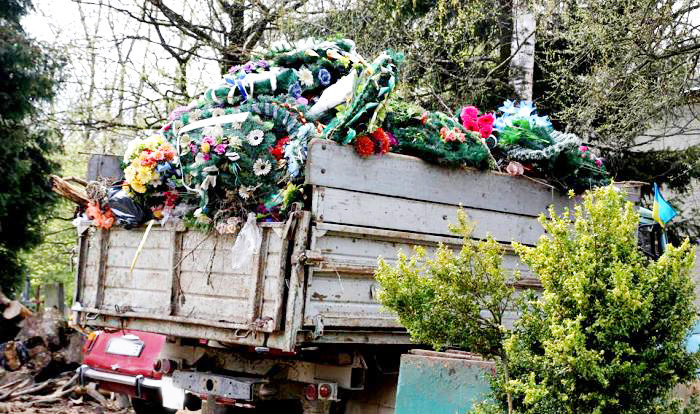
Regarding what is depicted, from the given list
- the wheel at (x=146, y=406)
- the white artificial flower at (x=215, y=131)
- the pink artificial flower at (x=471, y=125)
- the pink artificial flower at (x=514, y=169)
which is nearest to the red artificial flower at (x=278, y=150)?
the white artificial flower at (x=215, y=131)

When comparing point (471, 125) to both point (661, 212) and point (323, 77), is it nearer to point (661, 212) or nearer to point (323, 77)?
point (323, 77)

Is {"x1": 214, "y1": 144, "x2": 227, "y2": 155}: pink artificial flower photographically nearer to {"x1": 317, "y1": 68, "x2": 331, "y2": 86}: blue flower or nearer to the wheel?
{"x1": 317, "y1": 68, "x2": 331, "y2": 86}: blue flower

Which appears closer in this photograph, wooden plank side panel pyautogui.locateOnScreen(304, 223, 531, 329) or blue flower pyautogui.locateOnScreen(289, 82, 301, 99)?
wooden plank side panel pyautogui.locateOnScreen(304, 223, 531, 329)

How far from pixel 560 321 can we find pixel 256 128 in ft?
8.52

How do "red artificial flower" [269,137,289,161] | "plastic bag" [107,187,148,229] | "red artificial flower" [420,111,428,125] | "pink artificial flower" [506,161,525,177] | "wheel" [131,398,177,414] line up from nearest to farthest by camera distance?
1. "red artificial flower" [269,137,289,161]
2. "red artificial flower" [420,111,428,125]
3. "plastic bag" [107,187,148,229]
4. "pink artificial flower" [506,161,525,177]
5. "wheel" [131,398,177,414]

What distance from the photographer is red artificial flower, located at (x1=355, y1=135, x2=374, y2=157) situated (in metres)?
5.25

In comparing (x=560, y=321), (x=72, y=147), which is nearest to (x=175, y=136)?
(x=560, y=321)

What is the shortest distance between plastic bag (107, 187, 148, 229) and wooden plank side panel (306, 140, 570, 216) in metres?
1.66

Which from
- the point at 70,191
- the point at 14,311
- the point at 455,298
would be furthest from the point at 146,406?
the point at 14,311

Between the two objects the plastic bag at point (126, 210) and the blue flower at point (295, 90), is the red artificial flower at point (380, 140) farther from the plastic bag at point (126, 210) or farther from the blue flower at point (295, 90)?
the plastic bag at point (126, 210)

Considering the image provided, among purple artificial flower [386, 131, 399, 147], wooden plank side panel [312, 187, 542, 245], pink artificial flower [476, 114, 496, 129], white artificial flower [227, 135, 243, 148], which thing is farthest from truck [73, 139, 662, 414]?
white artificial flower [227, 135, 243, 148]

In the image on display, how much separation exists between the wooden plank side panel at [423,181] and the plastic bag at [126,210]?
1.66 metres

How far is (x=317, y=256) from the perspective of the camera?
196 inches

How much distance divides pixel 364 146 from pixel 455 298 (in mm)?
1520
